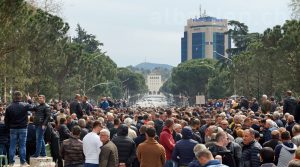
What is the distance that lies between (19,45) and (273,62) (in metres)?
29.6

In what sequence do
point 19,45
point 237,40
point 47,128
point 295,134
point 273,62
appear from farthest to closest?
1. point 237,40
2. point 273,62
3. point 19,45
4. point 47,128
5. point 295,134

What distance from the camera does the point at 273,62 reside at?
223 ft

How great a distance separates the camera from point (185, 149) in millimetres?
14766

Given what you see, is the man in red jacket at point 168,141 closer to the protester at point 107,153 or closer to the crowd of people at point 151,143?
the crowd of people at point 151,143

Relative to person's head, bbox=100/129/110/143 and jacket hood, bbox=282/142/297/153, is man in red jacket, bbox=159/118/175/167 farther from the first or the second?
jacket hood, bbox=282/142/297/153

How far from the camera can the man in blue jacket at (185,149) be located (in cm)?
1475

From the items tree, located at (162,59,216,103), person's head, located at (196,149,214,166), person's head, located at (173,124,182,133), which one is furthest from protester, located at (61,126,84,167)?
tree, located at (162,59,216,103)

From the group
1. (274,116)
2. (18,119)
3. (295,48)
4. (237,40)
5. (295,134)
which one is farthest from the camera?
(237,40)

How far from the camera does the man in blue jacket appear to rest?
1475 centimetres

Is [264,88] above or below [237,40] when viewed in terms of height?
below

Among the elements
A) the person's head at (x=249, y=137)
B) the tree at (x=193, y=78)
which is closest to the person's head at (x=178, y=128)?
the person's head at (x=249, y=137)

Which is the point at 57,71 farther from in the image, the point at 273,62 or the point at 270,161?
the point at 270,161

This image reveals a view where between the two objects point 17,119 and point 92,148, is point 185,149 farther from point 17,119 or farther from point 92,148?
point 17,119

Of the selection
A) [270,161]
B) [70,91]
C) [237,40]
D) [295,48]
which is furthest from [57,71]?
Result: [270,161]
